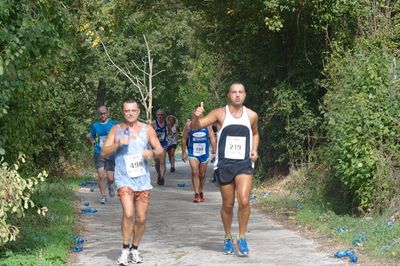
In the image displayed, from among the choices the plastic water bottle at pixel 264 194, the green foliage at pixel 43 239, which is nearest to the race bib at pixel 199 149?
the plastic water bottle at pixel 264 194

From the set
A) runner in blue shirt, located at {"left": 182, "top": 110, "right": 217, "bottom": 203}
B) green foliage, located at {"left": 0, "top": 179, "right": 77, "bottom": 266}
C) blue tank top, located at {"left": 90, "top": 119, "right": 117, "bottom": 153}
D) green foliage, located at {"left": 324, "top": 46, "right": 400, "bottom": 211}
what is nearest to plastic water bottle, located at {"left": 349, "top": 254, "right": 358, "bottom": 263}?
green foliage, located at {"left": 324, "top": 46, "right": 400, "bottom": 211}

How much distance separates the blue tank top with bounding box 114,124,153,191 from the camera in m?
8.82

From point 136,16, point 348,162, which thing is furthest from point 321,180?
point 136,16

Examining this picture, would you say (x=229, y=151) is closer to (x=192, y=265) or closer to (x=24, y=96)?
(x=192, y=265)

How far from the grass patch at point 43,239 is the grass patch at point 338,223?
338 centimetres

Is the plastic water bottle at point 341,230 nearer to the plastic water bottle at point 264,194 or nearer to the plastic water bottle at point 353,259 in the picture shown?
the plastic water bottle at point 353,259

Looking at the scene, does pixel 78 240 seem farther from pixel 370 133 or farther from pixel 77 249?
pixel 370 133

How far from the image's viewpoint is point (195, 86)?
56.2 m

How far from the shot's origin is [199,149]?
15820 mm

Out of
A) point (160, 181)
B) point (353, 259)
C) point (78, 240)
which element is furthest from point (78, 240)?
point (160, 181)

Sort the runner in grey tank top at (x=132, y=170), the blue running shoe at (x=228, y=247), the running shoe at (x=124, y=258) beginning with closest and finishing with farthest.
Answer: the running shoe at (x=124, y=258), the runner in grey tank top at (x=132, y=170), the blue running shoe at (x=228, y=247)

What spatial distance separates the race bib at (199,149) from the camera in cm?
1576

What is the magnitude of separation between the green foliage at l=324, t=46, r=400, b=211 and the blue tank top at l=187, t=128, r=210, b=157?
456 centimetres

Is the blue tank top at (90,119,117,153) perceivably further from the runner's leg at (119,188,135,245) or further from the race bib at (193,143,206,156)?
the runner's leg at (119,188,135,245)
